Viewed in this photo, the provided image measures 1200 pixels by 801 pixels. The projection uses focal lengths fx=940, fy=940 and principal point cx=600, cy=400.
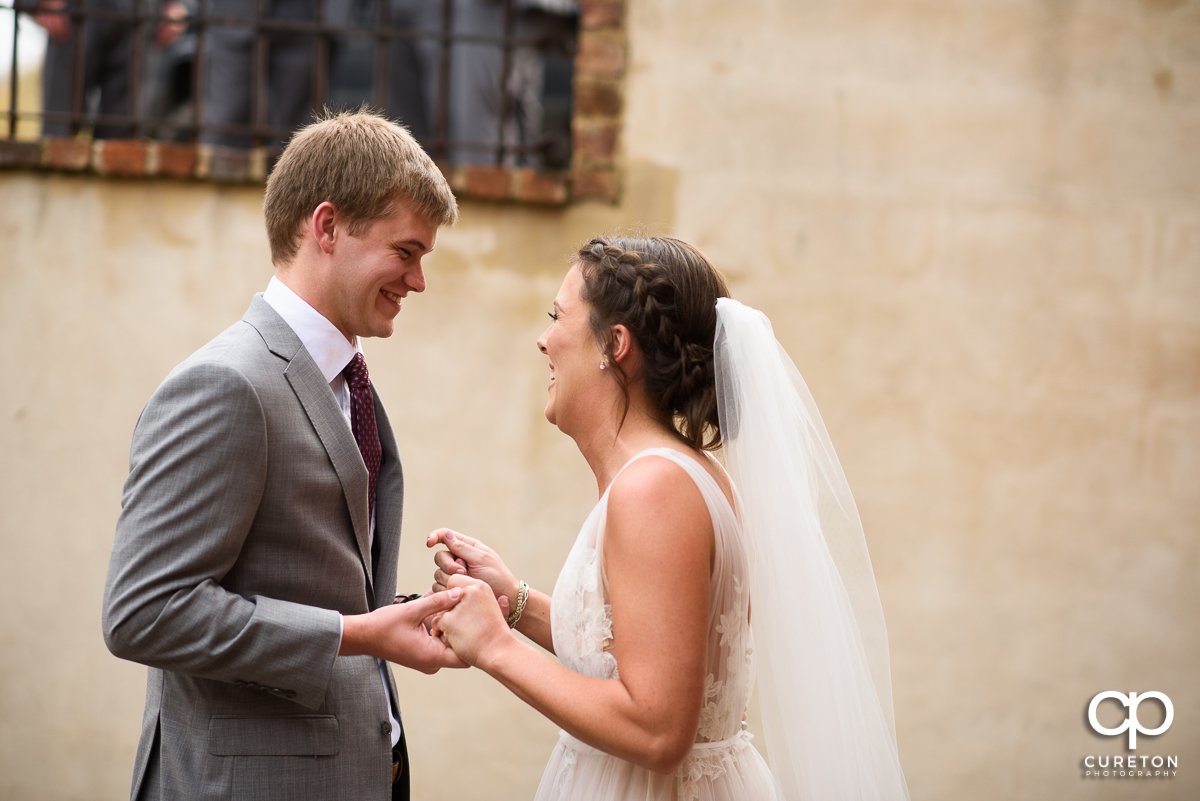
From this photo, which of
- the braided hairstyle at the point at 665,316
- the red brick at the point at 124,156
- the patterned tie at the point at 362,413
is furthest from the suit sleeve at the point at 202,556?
the red brick at the point at 124,156

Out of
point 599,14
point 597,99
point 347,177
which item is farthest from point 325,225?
point 599,14

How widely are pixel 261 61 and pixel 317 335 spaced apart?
2516mm

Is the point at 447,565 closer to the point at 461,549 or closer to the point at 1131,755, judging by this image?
the point at 461,549

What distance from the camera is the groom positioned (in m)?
1.75

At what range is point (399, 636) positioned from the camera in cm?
188

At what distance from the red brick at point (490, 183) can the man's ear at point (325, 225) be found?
2.04 m

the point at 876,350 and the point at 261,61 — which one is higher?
the point at 261,61

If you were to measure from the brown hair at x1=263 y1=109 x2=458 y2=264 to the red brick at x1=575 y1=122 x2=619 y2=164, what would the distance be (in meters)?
2.06

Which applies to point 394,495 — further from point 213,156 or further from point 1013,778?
point 1013,778

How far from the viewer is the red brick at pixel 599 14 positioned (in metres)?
4.11

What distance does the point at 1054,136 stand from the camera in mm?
4344

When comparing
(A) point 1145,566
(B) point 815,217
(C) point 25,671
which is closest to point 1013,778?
(A) point 1145,566

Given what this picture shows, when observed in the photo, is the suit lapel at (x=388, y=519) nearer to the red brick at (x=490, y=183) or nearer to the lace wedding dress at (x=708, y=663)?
the lace wedding dress at (x=708, y=663)

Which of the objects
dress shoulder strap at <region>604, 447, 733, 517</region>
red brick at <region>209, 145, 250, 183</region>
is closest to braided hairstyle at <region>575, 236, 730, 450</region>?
dress shoulder strap at <region>604, 447, 733, 517</region>
